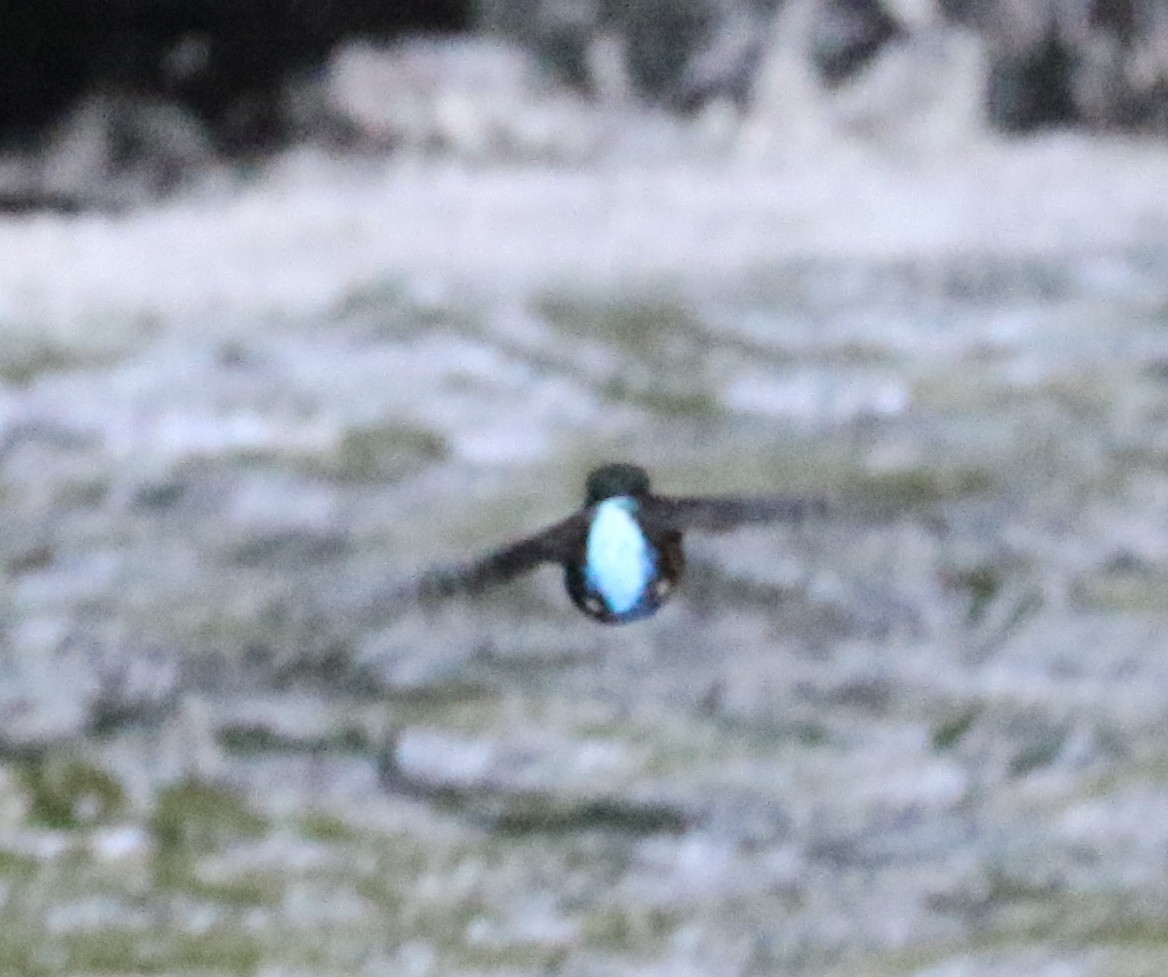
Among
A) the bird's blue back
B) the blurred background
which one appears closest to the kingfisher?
the bird's blue back

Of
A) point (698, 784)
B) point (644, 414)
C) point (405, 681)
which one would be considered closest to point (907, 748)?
point (698, 784)

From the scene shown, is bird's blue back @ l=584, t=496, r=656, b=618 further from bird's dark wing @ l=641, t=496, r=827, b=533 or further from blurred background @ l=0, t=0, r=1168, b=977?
blurred background @ l=0, t=0, r=1168, b=977

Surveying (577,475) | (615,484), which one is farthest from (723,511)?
(577,475)

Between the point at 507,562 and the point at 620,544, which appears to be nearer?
the point at 507,562

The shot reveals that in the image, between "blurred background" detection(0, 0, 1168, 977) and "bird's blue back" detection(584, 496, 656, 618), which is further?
"blurred background" detection(0, 0, 1168, 977)

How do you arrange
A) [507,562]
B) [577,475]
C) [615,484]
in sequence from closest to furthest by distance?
[507,562] → [615,484] → [577,475]

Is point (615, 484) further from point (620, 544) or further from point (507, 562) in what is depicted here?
point (507, 562)
